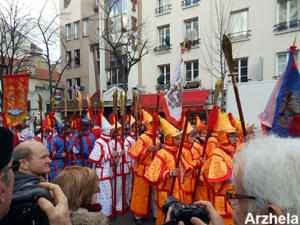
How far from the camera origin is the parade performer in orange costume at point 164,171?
11.2ft

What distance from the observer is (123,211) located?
516cm

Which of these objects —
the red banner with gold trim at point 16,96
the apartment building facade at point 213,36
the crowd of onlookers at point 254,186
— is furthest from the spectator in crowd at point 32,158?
the apartment building facade at point 213,36

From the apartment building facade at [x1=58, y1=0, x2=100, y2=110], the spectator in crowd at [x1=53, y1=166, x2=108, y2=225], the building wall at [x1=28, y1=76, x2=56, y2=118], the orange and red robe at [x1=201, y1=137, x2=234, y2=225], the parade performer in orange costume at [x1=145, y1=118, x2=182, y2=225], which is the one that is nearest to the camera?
the spectator in crowd at [x1=53, y1=166, x2=108, y2=225]

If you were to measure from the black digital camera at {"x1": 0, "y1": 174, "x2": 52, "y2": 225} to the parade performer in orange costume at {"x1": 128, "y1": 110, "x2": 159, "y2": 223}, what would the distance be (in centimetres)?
331

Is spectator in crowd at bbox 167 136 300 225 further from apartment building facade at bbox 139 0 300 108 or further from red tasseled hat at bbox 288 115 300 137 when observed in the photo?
apartment building facade at bbox 139 0 300 108

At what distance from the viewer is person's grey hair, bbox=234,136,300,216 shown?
0.99 m

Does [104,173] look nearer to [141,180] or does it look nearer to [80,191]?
[141,180]

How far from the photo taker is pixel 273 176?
40.8 inches

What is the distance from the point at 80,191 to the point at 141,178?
10.3 feet

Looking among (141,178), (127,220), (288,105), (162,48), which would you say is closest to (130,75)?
(162,48)

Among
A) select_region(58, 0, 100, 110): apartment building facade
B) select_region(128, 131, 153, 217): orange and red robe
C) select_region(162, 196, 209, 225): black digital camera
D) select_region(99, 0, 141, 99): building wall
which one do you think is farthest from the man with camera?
select_region(58, 0, 100, 110): apartment building facade

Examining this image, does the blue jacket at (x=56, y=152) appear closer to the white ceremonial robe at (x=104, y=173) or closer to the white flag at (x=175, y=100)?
the white ceremonial robe at (x=104, y=173)

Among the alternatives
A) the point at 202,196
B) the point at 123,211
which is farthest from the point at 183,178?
the point at 123,211

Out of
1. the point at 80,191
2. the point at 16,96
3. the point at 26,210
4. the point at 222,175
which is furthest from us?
the point at 16,96
